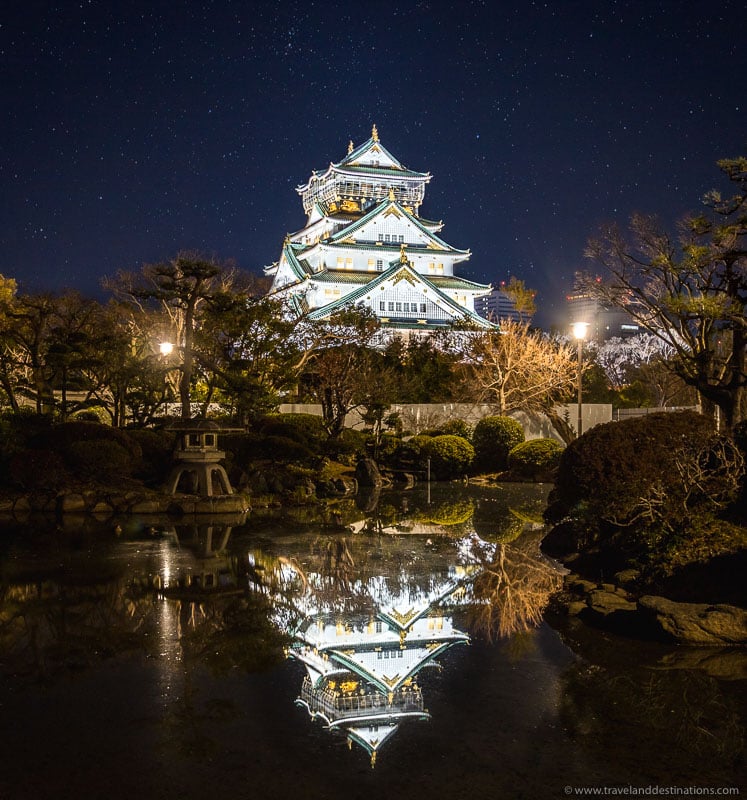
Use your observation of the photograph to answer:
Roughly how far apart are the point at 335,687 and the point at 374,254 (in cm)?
4655

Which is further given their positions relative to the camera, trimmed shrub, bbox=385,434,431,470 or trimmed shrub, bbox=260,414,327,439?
trimmed shrub, bbox=385,434,431,470

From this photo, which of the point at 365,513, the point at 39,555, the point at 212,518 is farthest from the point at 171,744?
the point at 365,513

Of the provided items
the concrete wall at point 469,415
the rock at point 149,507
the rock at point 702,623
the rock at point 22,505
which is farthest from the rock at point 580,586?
the concrete wall at point 469,415

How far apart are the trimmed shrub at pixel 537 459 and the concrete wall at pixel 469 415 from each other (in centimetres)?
549

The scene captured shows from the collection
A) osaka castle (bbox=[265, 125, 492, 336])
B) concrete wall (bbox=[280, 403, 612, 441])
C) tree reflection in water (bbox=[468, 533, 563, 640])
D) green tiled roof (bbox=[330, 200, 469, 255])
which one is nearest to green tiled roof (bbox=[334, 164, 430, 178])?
osaka castle (bbox=[265, 125, 492, 336])

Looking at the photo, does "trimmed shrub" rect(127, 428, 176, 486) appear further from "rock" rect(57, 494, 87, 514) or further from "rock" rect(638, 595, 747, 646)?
"rock" rect(638, 595, 747, 646)

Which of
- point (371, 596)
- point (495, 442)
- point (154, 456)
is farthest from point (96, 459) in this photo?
point (495, 442)

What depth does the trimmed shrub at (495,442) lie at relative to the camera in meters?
25.7

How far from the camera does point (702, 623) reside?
679cm

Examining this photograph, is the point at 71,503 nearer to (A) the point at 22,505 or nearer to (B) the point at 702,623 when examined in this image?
(A) the point at 22,505

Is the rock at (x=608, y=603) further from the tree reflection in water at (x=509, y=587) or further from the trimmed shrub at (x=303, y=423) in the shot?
the trimmed shrub at (x=303, y=423)

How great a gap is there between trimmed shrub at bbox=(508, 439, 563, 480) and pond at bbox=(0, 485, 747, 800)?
1374 centimetres

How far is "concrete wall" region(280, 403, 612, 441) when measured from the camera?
29859 mm

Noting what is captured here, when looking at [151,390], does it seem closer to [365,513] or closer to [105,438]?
[105,438]
